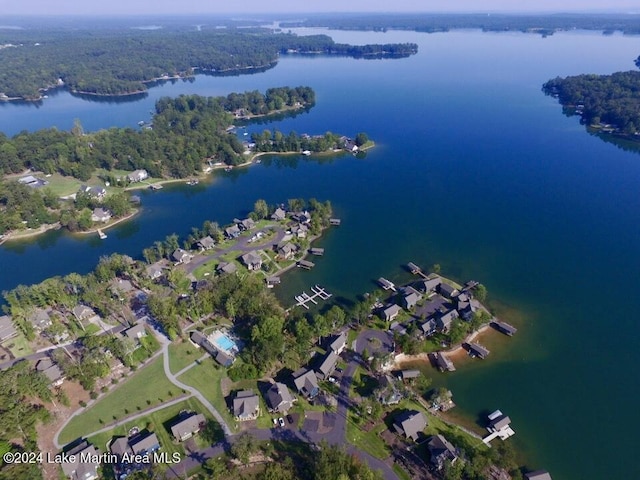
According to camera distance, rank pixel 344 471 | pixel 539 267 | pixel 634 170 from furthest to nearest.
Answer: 1. pixel 634 170
2. pixel 539 267
3. pixel 344 471

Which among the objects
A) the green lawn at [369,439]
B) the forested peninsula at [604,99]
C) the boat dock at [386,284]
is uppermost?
the forested peninsula at [604,99]

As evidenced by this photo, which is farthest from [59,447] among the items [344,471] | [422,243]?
[422,243]

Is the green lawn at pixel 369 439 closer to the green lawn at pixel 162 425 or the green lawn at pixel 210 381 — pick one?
the green lawn at pixel 210 381

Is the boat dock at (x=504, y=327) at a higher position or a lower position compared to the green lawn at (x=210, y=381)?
higher

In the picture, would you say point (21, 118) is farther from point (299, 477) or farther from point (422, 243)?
point (299, 477)

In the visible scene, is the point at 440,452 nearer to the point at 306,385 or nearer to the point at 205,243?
the point at 306,385

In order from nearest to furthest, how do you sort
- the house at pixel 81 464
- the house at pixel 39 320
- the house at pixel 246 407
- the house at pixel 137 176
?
1. the house at pixel 81 464
2. the house at pixel 246 407
3. the house at pixel 39 320
4. the house at pixel 137 176

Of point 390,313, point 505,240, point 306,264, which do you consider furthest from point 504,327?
point 306,264

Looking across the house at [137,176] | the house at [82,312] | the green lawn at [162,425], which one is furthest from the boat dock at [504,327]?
the house at [137,176]

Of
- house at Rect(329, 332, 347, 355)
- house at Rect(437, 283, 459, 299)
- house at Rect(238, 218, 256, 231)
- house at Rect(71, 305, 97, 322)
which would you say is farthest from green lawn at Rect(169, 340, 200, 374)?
house at Rect(437, 283, 459, 299)
